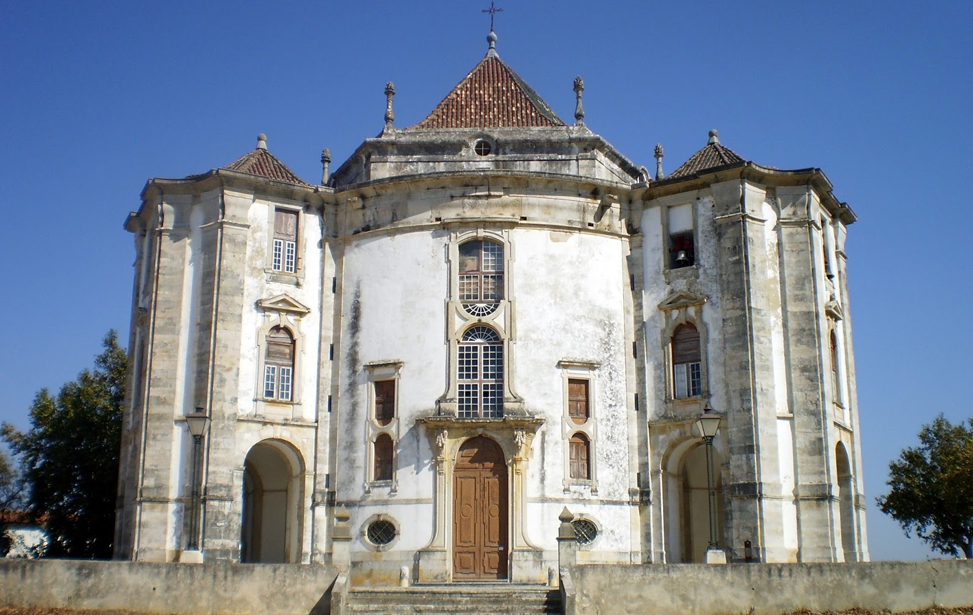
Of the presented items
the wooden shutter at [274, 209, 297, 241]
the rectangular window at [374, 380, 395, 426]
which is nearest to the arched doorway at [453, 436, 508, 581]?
the rectangular window at [374, 380, 395, 426]

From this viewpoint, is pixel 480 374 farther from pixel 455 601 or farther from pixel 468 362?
pixel 455 601

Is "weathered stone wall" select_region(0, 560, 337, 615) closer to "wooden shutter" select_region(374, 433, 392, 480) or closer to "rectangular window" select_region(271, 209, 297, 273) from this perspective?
"wooden shutter" select_region(374, 433, 392, 480)

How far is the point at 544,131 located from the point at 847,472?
12.8m

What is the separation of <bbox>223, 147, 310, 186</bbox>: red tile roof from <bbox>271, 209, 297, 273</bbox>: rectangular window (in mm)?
995

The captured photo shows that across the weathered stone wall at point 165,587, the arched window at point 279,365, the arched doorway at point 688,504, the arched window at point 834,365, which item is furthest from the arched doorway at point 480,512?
the arched window at point 834,365

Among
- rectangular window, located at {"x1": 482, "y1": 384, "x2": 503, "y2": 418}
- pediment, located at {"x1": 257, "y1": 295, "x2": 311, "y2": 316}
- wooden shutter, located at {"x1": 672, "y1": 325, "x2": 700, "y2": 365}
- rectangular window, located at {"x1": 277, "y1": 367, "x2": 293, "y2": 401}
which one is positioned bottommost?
rectangular window, located at {"x1": 482, "y1": 384, "x2": 503, "y2": 418}

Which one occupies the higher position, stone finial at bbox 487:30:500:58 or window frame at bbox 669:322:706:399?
stone finial at bbox 487:30:500:58

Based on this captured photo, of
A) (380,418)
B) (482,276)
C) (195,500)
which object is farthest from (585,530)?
(195,500)

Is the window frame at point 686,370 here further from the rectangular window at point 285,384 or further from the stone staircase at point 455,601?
the rectangular window at point 285,384

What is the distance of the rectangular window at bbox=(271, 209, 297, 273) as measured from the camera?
29984 millimetres

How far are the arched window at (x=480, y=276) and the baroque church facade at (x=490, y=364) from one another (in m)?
0.06

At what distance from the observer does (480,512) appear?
2755 centimetres

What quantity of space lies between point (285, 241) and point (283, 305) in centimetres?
199

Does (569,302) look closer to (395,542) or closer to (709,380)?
(709,380)
